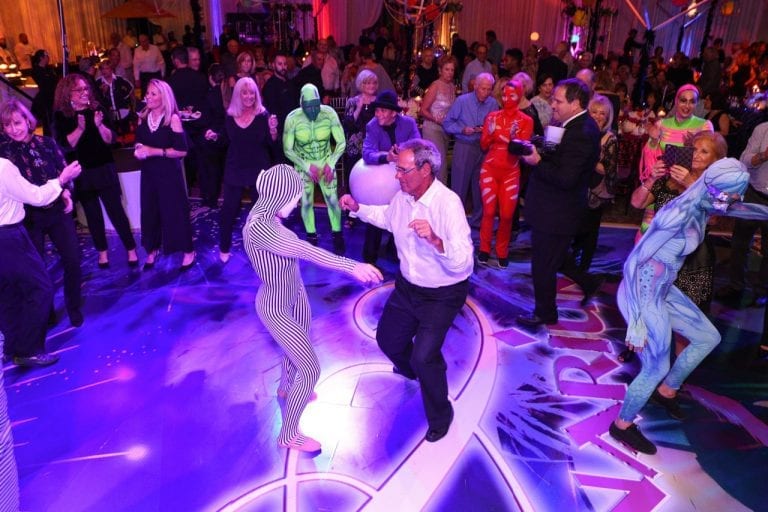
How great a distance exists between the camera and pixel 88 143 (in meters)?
4.86

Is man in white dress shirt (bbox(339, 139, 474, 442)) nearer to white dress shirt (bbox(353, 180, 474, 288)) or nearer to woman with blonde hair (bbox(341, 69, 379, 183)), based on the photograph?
white dress shirt (bbox(353, 180, 474, 288))

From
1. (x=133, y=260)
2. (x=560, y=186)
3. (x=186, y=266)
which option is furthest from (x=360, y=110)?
(x=133, y=260)

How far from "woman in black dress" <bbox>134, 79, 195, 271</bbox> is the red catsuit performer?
2712 mm

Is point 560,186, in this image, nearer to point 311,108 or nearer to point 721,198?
point 721,198

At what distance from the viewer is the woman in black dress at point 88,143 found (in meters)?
4.69

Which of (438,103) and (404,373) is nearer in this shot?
(404,373)

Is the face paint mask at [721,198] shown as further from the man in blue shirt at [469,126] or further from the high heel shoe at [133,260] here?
the high heel shoe at [133,260]

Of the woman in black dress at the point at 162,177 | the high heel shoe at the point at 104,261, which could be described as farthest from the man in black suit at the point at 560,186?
the high heel shoe at the point at 104,261

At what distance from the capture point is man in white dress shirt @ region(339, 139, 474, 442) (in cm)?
284

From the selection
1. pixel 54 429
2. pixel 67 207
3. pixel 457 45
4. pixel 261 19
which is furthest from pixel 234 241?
pixel 261 19

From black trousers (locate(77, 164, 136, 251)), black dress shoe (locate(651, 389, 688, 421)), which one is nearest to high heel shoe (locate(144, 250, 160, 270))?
black trousers (locate(77, 164, 136, 251))

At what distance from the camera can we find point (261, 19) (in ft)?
50.2

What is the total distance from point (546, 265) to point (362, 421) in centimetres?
175

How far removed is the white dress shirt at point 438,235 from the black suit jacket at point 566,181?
1.19m
